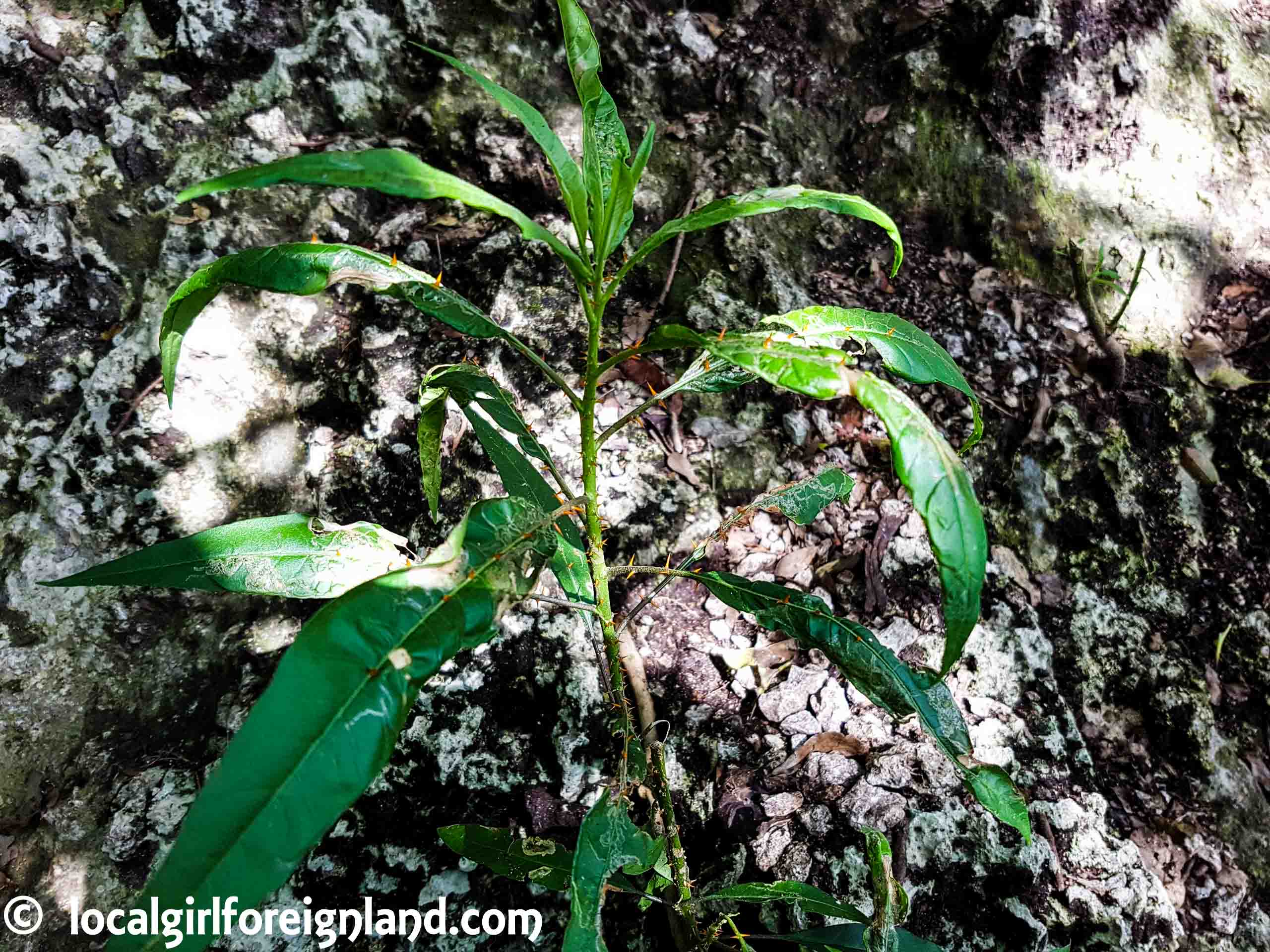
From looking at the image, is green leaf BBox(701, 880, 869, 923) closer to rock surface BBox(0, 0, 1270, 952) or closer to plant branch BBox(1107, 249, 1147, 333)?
rock surface BBox(0, 0, 1270, 952)

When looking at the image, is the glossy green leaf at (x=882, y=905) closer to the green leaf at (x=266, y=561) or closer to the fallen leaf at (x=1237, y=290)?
the green leaf at (x=266, y=561)

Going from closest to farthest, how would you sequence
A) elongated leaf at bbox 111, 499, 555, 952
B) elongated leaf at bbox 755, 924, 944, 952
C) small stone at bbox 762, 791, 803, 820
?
elongated leaf at bbox 111, 499, 555, 952, elongated leaf at bbox 755, 924, 944, 952, small stone at bbox 762, 791, 803, 820

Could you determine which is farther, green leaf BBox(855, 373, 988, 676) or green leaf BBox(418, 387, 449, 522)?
green leaf BBox(418, 387, 449, 522)

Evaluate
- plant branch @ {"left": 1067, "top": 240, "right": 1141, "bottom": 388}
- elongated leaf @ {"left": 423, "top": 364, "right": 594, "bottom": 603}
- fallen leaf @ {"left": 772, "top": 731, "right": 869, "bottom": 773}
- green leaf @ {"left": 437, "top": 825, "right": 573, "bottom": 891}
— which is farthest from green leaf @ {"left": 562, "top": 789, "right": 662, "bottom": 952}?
plant branch @ {"left": 1067, "top": 240, "right": 1141, "bottom": 388}

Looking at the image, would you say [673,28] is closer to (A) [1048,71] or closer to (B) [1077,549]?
(A) [1048,71]

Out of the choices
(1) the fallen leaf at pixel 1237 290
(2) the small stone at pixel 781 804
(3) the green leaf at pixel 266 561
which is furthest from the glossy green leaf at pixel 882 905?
(1) the fallen leaf at pixel 1237 290

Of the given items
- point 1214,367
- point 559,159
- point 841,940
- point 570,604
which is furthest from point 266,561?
point 1214,367

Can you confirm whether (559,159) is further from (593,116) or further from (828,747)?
(828,747)
